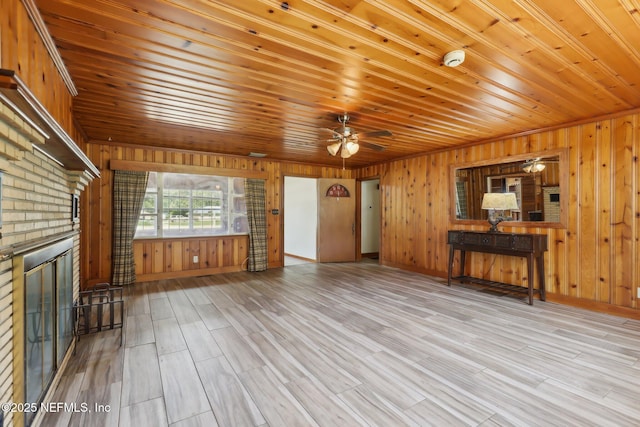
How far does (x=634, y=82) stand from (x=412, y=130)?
224 cm

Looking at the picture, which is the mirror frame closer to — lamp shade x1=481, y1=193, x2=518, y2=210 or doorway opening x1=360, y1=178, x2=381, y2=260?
lamp shade x1=481, y1=193, x2=518, y2=210

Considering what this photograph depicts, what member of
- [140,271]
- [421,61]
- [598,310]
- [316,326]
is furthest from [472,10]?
[140,271]

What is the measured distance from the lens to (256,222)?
613 cm

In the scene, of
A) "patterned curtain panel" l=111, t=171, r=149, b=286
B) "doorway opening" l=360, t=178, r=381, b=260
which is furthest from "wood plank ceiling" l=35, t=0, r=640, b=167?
"doorway opening" l=360, t=178, r=381, b=260

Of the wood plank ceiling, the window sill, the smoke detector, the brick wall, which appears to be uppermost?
the wood plank ceiling

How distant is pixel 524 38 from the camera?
2041 millimetres

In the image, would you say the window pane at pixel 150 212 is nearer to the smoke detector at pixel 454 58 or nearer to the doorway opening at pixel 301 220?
the doorway opening at pixel 301 220

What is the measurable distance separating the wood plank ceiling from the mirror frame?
460 millimetres

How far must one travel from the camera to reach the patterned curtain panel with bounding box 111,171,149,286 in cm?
488

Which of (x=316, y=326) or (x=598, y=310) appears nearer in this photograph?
(x=316, y=326)

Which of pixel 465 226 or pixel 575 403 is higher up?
pixel 465 226

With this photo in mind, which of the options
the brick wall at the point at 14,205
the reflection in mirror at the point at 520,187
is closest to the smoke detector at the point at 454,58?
the brick wall at the point at 14,205

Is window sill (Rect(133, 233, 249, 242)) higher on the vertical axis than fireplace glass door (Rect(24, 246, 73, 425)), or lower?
higher

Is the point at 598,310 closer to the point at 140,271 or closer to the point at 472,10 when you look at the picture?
the point at 472,10
